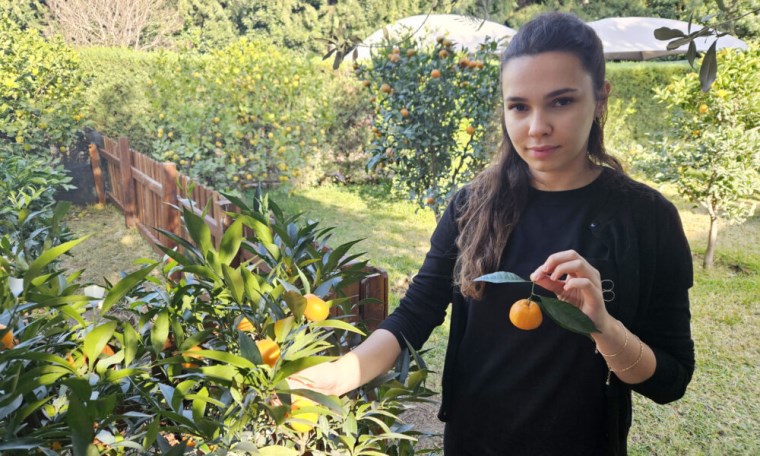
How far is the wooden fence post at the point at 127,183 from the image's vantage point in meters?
5.80

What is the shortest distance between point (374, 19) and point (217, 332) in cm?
2087

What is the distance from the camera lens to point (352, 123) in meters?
8.38

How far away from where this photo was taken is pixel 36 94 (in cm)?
635

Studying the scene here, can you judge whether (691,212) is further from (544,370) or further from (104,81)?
(104,81)

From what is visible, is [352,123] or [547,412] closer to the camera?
[547,412]

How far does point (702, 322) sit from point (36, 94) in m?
6.98

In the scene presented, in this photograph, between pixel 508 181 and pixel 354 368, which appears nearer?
pixel 354 368

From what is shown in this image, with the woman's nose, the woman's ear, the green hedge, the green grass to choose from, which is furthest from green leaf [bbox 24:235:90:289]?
the green hedge

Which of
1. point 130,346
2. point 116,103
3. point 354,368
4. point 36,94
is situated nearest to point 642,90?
point 116,103

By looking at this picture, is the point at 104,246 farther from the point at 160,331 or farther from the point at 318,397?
the point at 318,397

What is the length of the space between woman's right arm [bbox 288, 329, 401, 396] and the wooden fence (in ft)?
6.57

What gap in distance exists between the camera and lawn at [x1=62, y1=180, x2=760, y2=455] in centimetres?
296

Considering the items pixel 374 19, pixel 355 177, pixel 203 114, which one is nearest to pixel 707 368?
pixel 203 114

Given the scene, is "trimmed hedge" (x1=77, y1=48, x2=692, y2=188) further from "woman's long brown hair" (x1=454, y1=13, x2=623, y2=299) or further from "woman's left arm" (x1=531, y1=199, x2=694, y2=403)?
"woman's left arm" (x1=531, y1=199, x2=694, y2=403)
